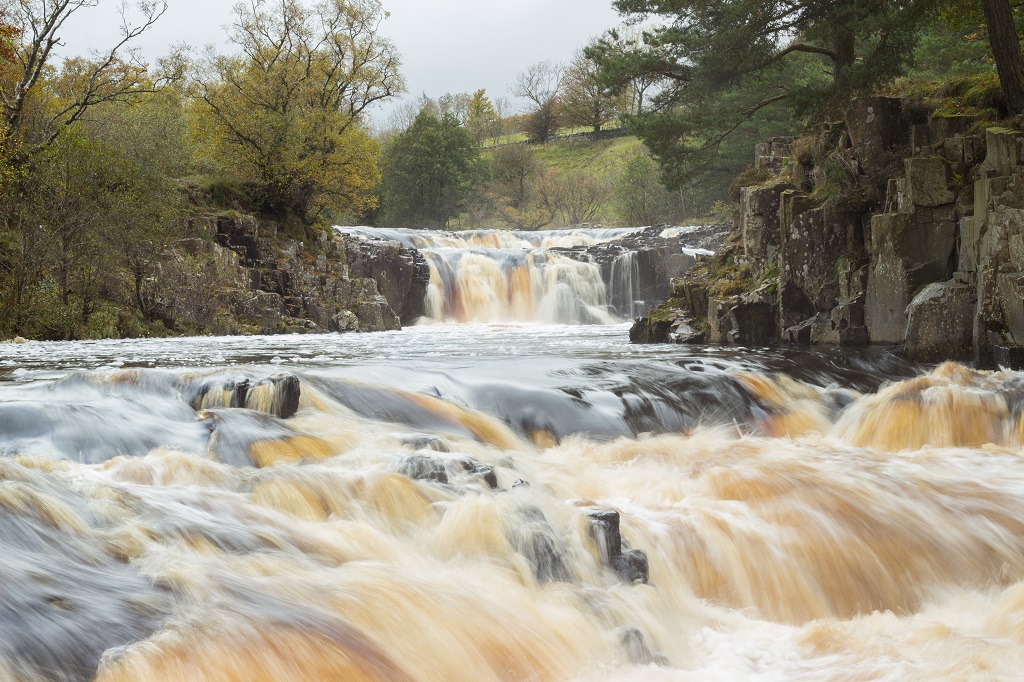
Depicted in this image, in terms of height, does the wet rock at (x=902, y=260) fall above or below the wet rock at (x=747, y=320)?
above

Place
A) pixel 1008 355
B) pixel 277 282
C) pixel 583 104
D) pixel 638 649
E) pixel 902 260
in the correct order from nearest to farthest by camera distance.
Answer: pixel 638 649 → pixel 1008 355 → pixel 902 260 → pixel 277 282 → pixel 583 104

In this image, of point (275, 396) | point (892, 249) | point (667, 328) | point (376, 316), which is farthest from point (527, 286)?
point (275, 396)

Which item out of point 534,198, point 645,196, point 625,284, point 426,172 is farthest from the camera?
point 534,198

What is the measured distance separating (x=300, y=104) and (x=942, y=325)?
22.8 m

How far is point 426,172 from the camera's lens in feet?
162

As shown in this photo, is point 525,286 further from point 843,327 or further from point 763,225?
point 843,327

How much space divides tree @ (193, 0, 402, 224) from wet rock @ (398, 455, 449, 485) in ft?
72.4

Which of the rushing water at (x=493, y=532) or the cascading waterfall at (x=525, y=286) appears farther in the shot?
the cascading waterfall at (x=525, y=286)

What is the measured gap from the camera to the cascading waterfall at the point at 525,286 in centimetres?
3064

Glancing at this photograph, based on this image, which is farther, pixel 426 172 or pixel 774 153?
pixel 426 172

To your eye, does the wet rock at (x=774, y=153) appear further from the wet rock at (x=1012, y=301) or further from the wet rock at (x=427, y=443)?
the wet rock at (x=427, y=443)

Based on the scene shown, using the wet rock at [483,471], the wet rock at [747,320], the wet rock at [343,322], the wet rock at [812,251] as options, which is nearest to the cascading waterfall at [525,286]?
the wet rock at [343,322]

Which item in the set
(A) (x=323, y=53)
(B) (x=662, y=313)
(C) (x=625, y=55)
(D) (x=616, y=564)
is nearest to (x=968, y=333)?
(B) (x=662, y=313)

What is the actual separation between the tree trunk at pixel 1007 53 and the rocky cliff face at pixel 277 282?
58.4 ft
